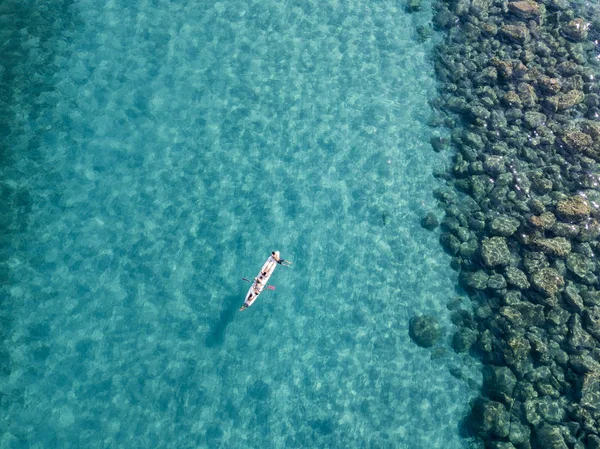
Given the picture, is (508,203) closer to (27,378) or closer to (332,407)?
(332,407)

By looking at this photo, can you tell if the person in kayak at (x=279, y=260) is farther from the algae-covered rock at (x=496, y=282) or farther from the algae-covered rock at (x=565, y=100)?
the algae-covered rock at (x=565, y=100)

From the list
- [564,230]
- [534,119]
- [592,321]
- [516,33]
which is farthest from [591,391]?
[516,33]

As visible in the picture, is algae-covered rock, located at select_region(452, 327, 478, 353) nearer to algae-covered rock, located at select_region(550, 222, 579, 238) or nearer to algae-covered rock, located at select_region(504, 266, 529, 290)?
algae-covered rock, located at select_region(504, 266, 529, 290)

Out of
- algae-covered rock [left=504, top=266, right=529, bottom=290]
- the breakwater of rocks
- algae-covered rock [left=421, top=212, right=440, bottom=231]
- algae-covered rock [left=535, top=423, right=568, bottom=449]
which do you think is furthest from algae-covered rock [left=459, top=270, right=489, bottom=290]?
algae-covered rock [left=535, top=423, right=568, bottom=449]

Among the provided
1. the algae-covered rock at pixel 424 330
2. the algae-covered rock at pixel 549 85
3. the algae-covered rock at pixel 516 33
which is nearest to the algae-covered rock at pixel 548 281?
the algae-covered rock at pixel 424 330

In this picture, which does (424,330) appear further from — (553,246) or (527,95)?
(527,95)
